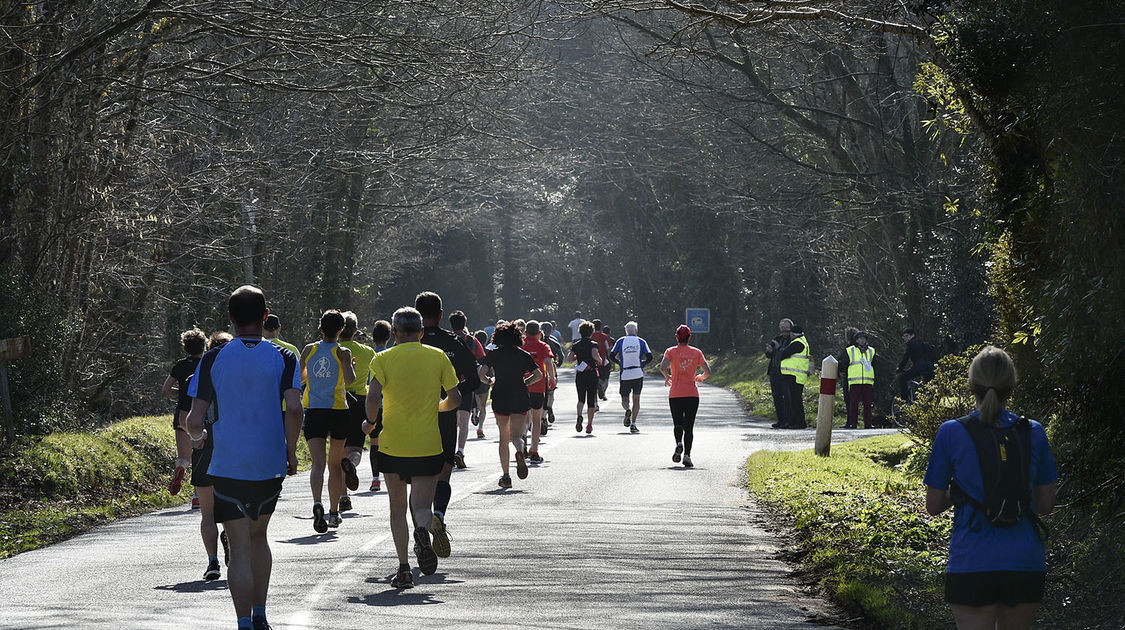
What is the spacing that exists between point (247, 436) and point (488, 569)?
334 centimetres

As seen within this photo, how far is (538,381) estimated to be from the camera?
68.0 feet

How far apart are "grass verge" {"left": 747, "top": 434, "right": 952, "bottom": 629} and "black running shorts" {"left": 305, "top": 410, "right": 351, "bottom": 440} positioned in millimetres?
4307

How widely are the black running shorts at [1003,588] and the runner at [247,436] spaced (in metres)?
3.90

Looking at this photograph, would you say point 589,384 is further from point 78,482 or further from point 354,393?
point 354,393

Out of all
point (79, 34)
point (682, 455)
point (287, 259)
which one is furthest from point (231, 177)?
point (287, 259)

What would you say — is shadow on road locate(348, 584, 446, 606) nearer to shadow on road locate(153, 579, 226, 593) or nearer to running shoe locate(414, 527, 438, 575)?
running shoe locate(414, 527, 438, 575)

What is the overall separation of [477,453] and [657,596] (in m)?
13.6

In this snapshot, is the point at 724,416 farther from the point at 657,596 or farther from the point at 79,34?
the point at 657,596

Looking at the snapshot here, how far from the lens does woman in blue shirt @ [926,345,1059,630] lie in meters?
5.87

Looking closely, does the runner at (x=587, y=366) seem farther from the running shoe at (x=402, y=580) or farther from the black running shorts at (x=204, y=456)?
the black running shorts at (x=204, y=456)

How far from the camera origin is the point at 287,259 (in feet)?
106

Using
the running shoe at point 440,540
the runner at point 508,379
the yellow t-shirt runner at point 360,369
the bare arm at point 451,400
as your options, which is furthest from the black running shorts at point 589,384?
the running shoe at point 440,540

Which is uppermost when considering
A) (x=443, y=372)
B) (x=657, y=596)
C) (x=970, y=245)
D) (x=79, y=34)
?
(x=79, y=34)

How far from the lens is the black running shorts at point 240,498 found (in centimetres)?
804
